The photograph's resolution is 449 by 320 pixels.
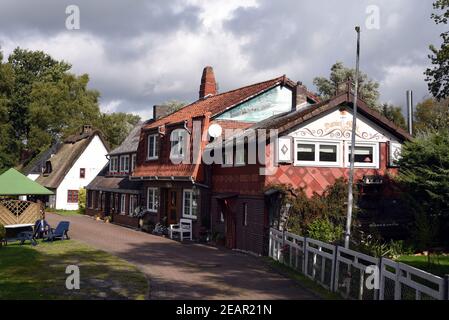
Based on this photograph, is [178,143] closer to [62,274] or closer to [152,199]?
[152,199]

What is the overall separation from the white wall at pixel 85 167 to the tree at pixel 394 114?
27.8 meters

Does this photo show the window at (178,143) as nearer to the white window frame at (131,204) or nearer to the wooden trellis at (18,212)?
the white window frame at (131,204)

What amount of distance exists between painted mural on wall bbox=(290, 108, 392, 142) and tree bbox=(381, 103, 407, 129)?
28.9 m

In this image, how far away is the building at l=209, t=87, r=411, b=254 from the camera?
2031cm

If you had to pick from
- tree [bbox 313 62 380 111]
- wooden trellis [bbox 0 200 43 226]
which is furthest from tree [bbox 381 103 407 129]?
wooden trellis [bbox 0 200 43 226]

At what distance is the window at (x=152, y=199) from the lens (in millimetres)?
29917

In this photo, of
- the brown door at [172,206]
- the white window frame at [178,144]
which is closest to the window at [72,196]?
the brown door at [172,206]

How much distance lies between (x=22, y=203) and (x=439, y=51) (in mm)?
20858

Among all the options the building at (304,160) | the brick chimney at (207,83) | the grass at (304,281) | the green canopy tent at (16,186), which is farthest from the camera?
the brick chimney at (207,83)

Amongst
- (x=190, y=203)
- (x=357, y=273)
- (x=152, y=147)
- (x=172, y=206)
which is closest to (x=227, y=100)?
(x=152, y=147)

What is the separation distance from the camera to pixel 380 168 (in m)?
22.2

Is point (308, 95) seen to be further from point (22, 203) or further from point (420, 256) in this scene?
point (22, 203)

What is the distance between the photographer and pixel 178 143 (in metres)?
26.8

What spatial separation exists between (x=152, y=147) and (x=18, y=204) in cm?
808
